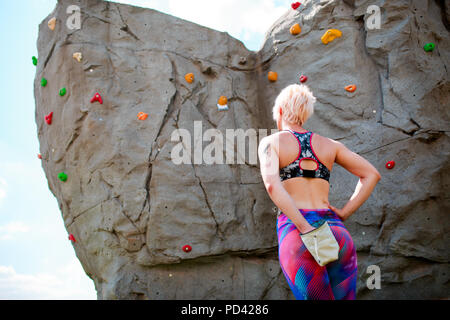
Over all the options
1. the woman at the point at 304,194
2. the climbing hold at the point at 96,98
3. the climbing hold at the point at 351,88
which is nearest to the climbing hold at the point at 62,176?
the climbing hold at the point at 96,98

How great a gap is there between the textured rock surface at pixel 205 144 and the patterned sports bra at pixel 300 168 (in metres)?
1.90

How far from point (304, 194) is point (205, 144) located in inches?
85.7

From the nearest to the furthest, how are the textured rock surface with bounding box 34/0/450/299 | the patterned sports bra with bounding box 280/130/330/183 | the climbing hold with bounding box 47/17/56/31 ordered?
the patterned sports bra with bounding box 280/130/330/183 < the textured rock surface with bounding box 34/0/450/299 < the climbing hold with bounding box 47/17/56/31

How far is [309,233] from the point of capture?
2.09m

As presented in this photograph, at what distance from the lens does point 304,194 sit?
2322 millimetres

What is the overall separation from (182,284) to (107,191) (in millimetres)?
1166

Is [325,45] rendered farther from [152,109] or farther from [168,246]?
[168,246]

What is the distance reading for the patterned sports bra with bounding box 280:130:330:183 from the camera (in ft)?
7.75

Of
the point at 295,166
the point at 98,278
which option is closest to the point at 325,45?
the point at 295,166

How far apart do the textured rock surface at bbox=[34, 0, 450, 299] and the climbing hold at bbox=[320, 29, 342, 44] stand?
2.7 inches

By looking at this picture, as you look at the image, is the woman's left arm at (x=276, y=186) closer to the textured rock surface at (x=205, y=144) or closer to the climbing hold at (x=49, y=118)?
the textured rock surface at (x=205, y=144)

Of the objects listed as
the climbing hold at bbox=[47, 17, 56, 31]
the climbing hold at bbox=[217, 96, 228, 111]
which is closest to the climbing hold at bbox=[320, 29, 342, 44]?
the climbing hold at bbox=[217, 96, 228, 111]

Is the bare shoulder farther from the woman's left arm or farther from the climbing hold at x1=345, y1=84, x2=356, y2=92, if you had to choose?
the climbing hold at x1=345, y1=84, x2=356, y2=92

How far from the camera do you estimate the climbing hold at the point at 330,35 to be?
176 inches
